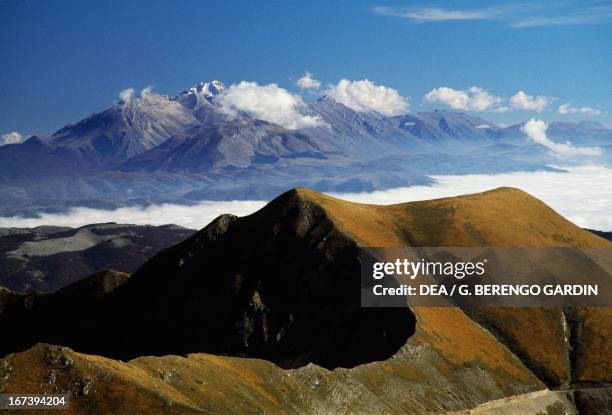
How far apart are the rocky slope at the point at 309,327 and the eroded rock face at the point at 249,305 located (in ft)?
1.04

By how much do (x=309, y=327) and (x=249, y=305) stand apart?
14209 mm

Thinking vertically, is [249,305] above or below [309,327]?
above

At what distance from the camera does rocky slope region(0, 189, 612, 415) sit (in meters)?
105

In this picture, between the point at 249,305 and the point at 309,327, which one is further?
the point at 249,305

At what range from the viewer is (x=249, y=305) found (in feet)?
536

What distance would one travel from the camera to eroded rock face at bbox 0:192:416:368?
150 m

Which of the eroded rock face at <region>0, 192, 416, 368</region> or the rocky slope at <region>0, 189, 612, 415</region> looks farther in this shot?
the eroded rock face at <region>0, 192, 416, 368</region>

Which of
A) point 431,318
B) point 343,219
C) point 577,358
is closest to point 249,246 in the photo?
point 343,219

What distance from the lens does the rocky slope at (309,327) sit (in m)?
105

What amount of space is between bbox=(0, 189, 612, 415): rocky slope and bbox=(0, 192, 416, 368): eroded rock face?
318 millimetres

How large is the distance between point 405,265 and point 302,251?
22.9 meters

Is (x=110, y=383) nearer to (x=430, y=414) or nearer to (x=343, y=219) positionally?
(x=430, y=414)

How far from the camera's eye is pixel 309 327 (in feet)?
519

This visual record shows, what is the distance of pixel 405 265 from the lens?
16925cm
